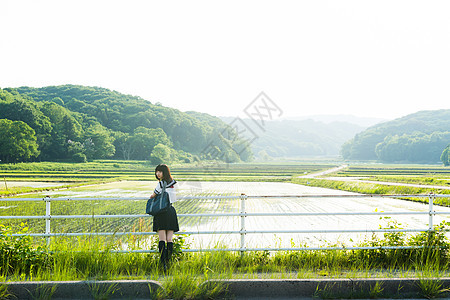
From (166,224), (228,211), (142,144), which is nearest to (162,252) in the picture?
(166,224)

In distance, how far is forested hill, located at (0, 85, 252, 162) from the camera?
80.0 meters

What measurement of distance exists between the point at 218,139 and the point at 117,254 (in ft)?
498

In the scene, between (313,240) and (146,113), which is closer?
(313,240)

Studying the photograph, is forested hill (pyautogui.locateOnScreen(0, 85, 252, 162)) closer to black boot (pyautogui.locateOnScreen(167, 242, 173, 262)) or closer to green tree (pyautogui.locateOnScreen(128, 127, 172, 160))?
green tree (pyautogui.locateOnScreen(128, 127, 172, 160))

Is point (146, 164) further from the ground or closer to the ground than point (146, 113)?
closer to the ground

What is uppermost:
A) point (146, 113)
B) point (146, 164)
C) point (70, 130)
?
point (146, 113)

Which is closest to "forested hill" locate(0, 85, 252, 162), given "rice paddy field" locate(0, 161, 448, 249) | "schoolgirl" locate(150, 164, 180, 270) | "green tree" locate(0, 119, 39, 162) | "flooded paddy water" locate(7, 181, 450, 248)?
"green tree" locate(0, 119, 39, 162)

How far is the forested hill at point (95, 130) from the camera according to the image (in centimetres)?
8004

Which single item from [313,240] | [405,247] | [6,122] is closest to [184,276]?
[405,247]

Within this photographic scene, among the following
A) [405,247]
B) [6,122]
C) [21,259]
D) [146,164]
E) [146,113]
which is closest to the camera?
[21,259]

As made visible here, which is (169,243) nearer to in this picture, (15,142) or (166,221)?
(166,221)

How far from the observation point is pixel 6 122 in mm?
75375

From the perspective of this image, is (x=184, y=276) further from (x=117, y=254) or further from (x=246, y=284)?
(x=117, y=254)

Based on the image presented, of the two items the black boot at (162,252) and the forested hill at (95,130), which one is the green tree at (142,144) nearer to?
the forested hill at (95,130)
